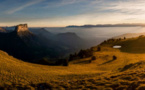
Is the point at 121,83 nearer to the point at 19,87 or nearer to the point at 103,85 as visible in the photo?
the point at 103,85

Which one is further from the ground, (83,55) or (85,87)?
(85,87)

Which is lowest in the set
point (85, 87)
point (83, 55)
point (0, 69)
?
point (83, 55)

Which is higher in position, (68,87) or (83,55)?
(68,87)

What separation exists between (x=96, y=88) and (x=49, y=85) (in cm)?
733

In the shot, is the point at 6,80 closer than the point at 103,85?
No

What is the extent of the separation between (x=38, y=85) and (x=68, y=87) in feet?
16.1

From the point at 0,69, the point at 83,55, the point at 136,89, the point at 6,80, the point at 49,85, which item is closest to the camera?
the point at 136,89

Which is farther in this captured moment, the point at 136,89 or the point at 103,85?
the point at 103,85

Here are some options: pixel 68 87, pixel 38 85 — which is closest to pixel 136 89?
pixel 68 87

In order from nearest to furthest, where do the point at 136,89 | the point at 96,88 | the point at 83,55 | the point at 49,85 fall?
the point at 136,89 < the point at 96,88 < the point at 49,85 < the point at 83,55

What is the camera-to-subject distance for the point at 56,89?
1698 cm

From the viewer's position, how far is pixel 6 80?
1956 centimetres

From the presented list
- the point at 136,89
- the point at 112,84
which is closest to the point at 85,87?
the point at 112,84

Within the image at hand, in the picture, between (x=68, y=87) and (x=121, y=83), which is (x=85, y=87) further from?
(x=121, y=83)
